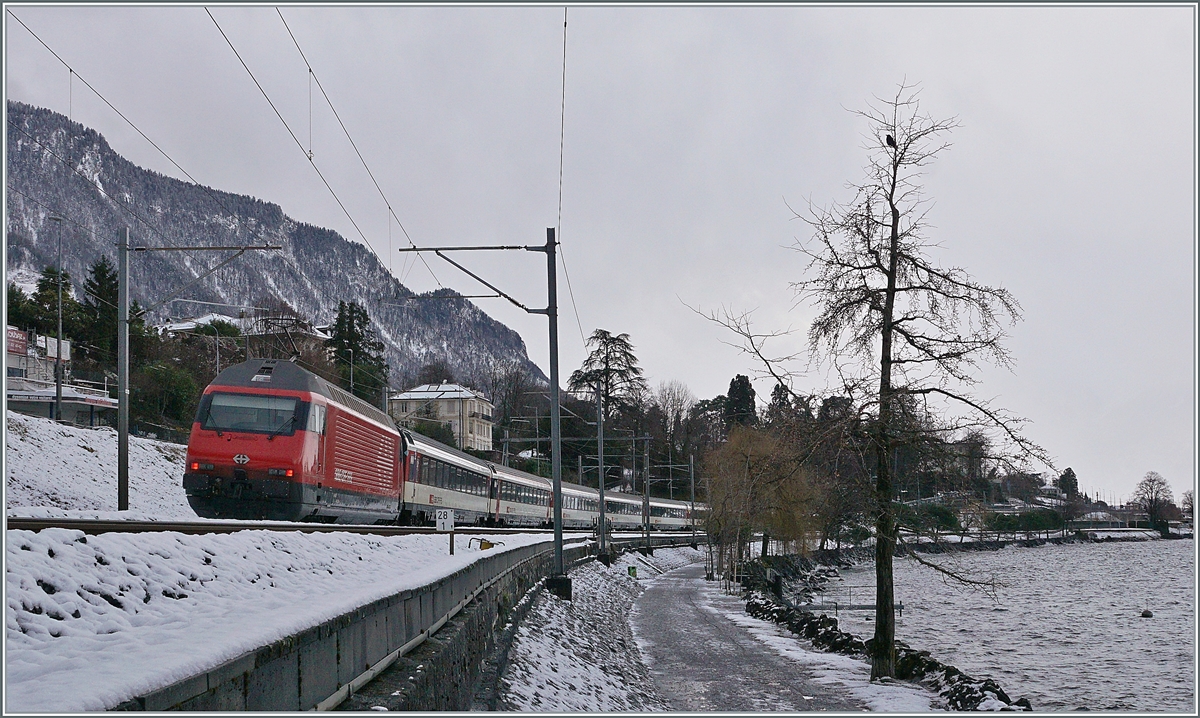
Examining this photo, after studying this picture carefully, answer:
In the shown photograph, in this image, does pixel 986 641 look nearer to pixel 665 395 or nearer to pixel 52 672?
pixel 52 672

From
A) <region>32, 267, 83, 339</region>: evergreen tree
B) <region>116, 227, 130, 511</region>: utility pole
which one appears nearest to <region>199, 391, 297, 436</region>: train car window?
<region>116, 227, 130, 511</region>: utility pole

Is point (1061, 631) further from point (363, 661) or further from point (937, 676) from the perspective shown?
point (363, 661)

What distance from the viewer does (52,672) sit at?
4.98 m

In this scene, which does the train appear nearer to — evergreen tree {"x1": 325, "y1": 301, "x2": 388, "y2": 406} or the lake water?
the lake water

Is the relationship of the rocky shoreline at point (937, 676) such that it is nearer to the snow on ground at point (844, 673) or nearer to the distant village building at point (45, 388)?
the snow on ground at point (844, 673)

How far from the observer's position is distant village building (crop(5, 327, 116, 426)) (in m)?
47.7

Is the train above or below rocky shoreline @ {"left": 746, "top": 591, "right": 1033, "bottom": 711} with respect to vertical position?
above

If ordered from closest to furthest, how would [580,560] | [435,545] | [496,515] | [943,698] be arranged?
[943,698] < [435,545] < [580,560] < [496,515]

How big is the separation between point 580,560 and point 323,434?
1638 centimetres

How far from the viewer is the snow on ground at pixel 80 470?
31.5 m

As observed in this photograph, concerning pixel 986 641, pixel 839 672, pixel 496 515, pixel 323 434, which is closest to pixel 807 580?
pixel 496 515

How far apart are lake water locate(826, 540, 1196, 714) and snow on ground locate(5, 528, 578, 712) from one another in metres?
12.3

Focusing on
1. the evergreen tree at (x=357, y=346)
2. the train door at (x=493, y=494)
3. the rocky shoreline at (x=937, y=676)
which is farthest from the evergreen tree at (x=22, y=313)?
the rocky shoreline at (x=937, y=676)

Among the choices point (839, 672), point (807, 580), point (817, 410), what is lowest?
point (807, 580)
